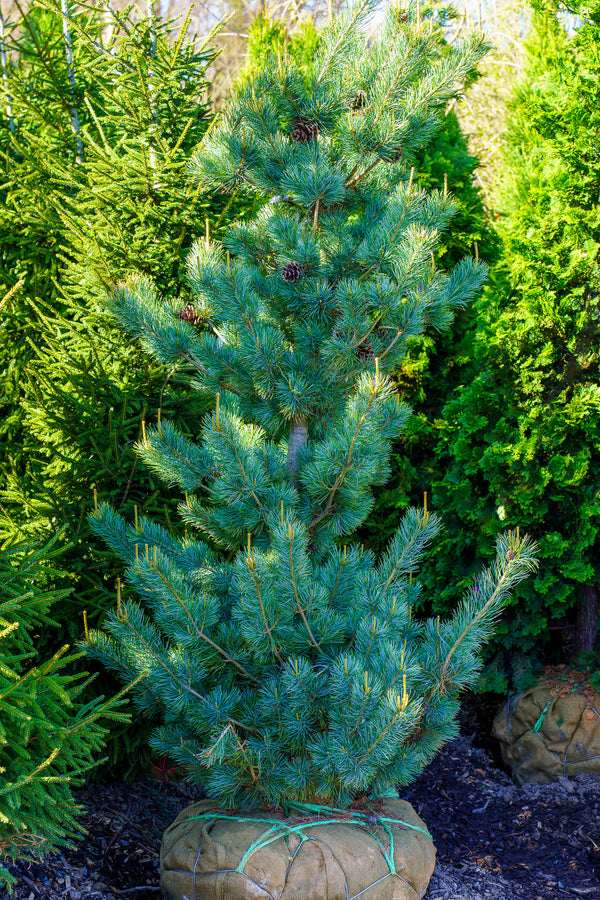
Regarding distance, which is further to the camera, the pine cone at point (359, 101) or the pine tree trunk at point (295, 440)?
the pine tree trunk at point (295, 440)

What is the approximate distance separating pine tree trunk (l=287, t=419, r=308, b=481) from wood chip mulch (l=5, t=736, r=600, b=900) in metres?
1.48

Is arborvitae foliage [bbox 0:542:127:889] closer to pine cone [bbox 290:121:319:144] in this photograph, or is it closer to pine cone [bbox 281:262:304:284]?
pine cone [bbox 281:262:304:284]

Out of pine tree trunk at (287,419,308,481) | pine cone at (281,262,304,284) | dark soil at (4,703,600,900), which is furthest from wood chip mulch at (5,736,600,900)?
pine cone at (281,262,304,284)

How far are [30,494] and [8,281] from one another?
110 cm

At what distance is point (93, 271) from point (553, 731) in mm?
3510

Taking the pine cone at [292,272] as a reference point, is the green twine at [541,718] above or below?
below

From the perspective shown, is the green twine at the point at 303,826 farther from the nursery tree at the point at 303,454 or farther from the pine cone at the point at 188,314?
the pine cone at the point at 188,314

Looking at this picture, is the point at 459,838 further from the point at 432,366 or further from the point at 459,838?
the point at 432,366

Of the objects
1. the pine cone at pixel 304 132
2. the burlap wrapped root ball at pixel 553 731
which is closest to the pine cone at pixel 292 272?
the pine cone at pixel 304 132

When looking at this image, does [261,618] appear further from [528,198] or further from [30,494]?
[528,198]

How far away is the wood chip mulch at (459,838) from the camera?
2.86 metres

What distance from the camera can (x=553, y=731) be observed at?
4113 millimetres

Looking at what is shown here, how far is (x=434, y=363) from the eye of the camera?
5.21 metres

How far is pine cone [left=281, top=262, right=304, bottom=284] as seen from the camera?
9.05 ft
